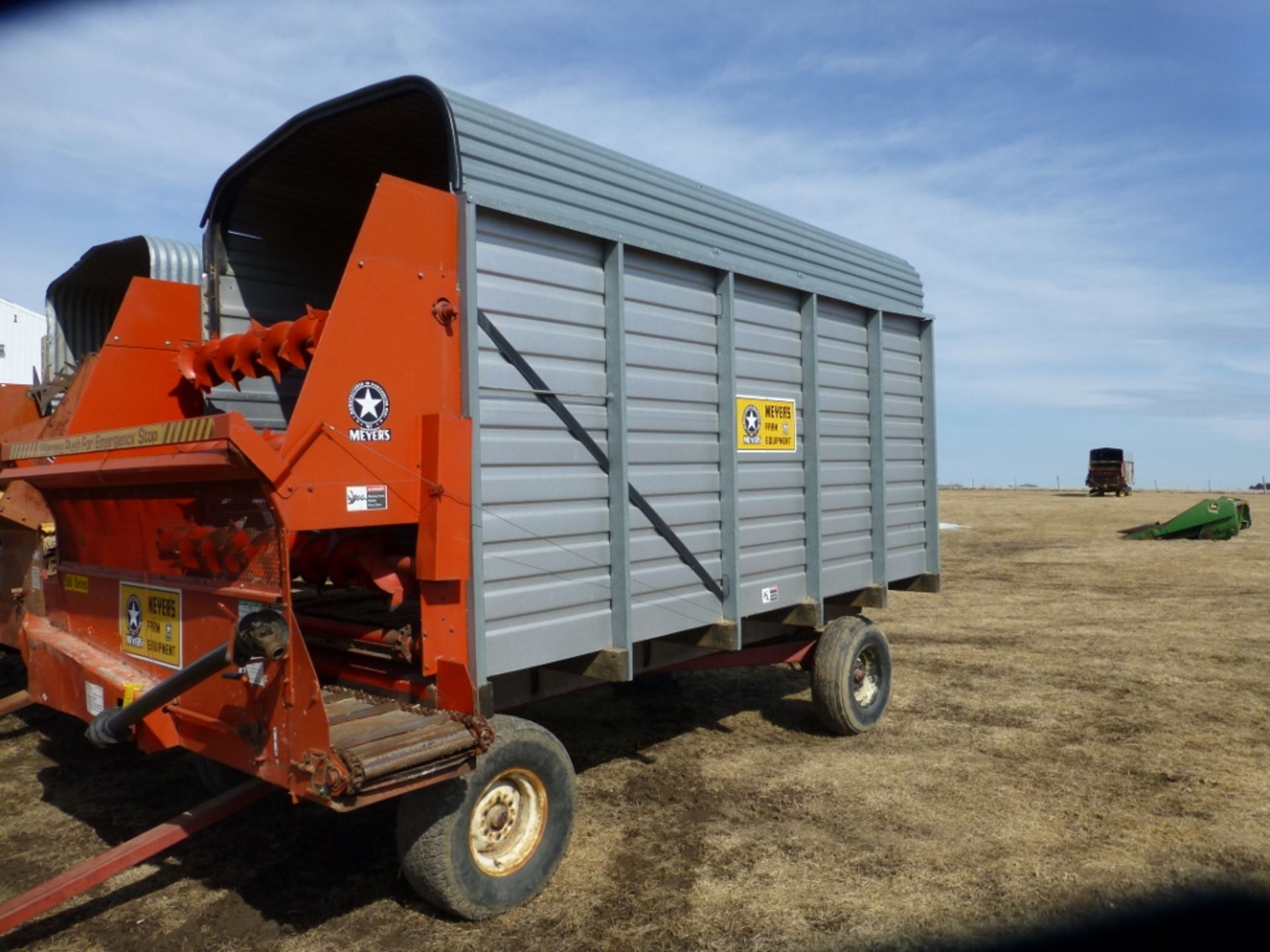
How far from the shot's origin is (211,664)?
3.49 meters

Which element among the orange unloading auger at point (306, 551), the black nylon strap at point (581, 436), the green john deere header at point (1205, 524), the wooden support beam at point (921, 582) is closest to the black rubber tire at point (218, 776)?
the orange unloading auger at point (306, 551)

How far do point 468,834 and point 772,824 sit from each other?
1.91 meters

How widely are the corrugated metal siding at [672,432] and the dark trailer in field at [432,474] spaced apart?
18mm

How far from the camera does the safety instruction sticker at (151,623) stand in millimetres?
4180

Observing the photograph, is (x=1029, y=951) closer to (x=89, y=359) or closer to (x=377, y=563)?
(x=377, y=563)

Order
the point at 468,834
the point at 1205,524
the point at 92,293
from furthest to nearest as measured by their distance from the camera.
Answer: the point at 1205,524
the point at 92,293
the point at 468,834

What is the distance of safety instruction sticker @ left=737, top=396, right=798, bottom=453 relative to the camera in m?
5.66

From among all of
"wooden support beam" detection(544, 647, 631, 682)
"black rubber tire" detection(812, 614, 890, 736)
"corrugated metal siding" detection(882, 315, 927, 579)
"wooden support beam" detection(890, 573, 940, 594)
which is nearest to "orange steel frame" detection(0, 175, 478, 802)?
"wooden support beam" detection(544, 647, 631, 682)

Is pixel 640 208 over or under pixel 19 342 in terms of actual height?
under

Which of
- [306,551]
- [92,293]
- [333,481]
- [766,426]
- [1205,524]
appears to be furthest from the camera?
[1205,524]

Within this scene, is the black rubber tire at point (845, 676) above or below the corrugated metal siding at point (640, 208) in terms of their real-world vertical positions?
below

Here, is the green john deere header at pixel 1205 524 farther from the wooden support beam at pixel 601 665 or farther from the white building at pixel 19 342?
the white building at pixel 19 342

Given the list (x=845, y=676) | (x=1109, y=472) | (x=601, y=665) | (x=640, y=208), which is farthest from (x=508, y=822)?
(x=1109, y=472)

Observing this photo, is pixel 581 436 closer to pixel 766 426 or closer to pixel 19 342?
pixel 766 426
